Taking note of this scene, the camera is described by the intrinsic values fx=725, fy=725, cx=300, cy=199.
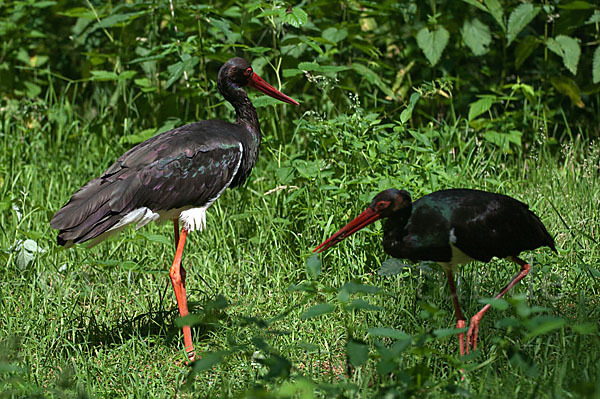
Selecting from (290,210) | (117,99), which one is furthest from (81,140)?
(290,210)

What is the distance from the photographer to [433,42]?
18.4ft

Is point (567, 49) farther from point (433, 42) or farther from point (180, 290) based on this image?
point (180, 290)

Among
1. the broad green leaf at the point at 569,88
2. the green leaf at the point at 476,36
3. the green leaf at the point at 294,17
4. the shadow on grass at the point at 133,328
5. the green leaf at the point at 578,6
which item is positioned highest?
the green leaf at the point at 294,17

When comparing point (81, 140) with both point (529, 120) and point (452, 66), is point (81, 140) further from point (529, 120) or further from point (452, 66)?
point (529, 120)

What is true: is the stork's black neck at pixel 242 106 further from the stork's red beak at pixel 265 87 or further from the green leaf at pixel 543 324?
the green leaf at pixel 543 324

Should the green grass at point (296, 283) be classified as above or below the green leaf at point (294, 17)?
below

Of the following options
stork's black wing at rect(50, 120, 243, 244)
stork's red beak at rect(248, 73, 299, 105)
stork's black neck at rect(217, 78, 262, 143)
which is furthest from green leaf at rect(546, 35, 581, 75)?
stork's black wing at rect(50, 120, 243, 244)

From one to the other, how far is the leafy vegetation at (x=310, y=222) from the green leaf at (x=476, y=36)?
18 mm

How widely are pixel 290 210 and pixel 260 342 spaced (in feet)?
7.77

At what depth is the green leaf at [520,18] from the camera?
18.2 feet

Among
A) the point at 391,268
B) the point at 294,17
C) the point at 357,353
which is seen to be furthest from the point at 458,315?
the point at 294,17

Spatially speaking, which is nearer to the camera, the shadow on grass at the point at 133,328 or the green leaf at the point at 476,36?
the shadow on grass at the point at 133,328

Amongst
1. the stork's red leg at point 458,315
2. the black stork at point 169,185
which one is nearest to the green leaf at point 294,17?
the black stork at point 169,185

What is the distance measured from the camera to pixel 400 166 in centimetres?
457
